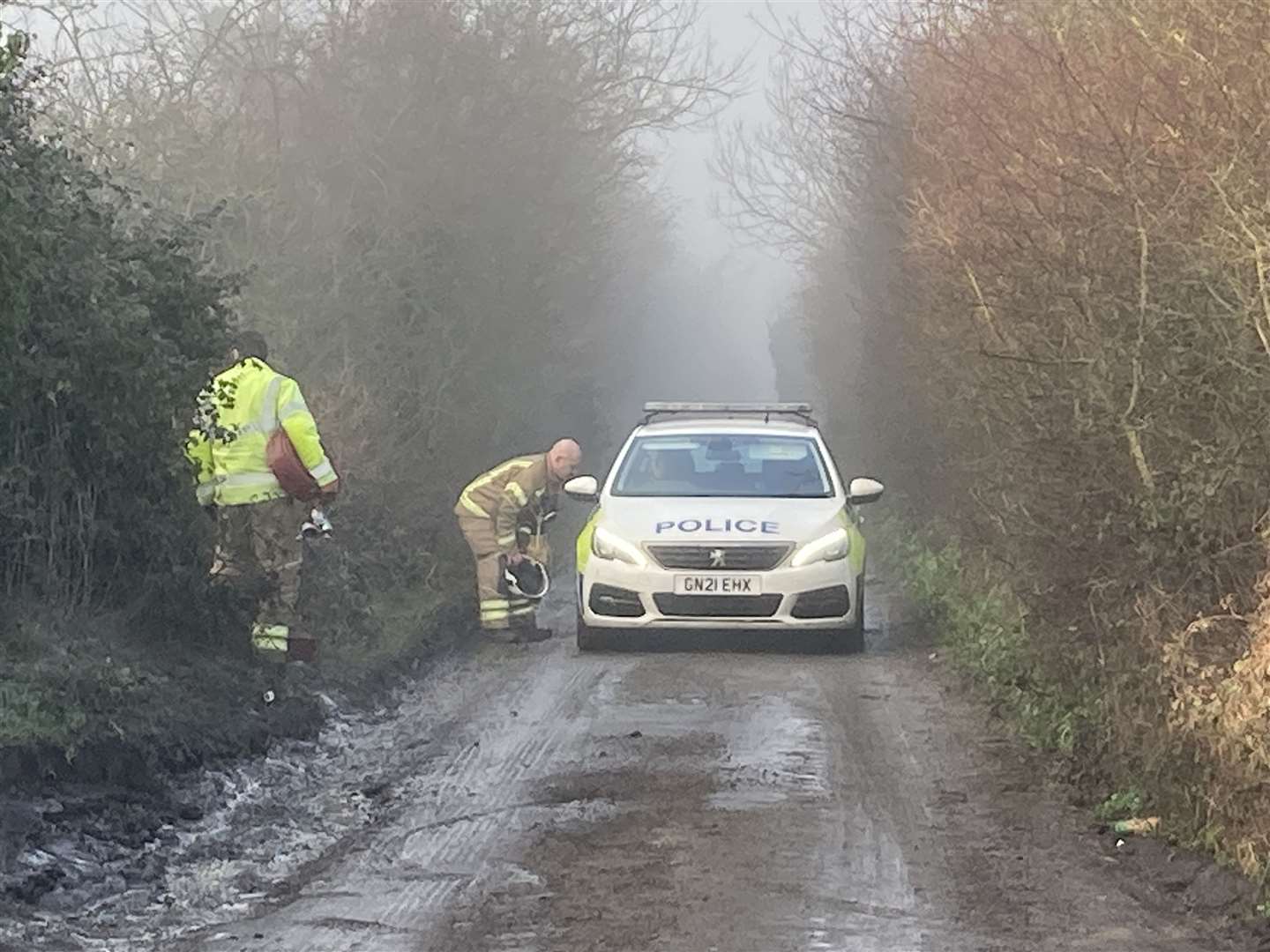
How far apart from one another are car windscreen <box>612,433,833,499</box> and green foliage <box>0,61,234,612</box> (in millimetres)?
4849

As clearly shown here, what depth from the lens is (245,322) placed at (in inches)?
646

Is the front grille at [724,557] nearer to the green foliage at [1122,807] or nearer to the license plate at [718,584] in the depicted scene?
the license plate at [718,584]

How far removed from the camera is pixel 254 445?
10961 millimetres

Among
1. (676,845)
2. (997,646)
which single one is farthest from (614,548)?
(676,845)

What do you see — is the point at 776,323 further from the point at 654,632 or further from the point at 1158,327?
the point at 1158,327

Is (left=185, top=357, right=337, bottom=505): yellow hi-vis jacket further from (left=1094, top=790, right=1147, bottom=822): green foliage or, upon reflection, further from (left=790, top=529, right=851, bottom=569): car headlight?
(left=1094, top=790, right=1147, bottom=822): green foliage

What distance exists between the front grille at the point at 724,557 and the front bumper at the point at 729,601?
0.06 meters

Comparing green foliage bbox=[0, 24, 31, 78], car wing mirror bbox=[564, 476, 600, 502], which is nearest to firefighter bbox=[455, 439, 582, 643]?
car wing mirror bbox=[564, 476, 600, 502]

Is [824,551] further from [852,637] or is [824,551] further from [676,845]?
[676,845]

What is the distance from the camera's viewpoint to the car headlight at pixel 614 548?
13.1 metres

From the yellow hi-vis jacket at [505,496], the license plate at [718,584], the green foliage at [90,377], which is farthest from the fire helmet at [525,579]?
the green foliage at [90,377]

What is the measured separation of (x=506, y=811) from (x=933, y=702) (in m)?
3.85

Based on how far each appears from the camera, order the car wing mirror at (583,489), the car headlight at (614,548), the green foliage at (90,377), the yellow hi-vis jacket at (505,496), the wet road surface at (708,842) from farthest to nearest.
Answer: the yellow hi-vis jacket at (505,496)
the car wing mirror at (583,489)
the car headlight at (614,548)
the green foliage at (90,377)
the wet road surface at (708,842)

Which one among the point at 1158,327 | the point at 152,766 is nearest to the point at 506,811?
the point at 152,766
